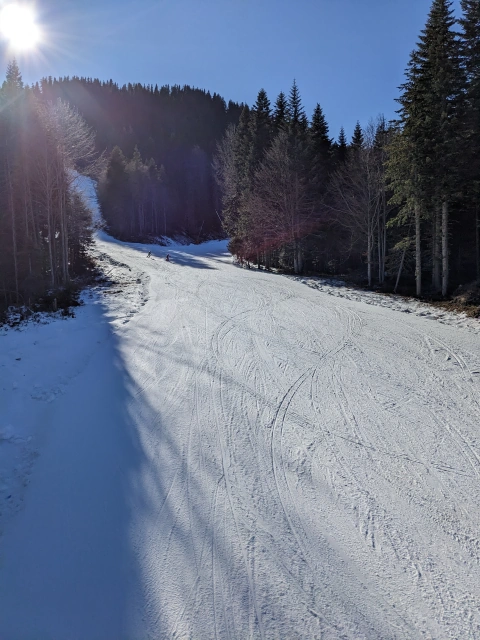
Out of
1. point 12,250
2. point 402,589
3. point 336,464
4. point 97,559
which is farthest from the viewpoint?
point 12,250

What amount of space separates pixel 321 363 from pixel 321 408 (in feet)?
6.33

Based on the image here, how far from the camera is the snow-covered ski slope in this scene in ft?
8.60

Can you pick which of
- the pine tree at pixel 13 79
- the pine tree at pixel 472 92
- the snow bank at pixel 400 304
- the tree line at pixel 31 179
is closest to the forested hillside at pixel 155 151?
the pine tree at pixel 13 79

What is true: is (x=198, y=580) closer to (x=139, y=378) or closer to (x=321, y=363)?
(x=139, y=378)

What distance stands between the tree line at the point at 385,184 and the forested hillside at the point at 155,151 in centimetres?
1771

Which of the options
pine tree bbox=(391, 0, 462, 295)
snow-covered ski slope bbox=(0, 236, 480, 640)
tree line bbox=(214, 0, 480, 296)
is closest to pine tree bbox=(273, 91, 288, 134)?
tree line bbox=(214, 0, 480, 296)

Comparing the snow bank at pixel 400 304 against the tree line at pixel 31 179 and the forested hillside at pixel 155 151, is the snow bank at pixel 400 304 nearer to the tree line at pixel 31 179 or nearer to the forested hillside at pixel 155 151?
the tree line at pixel 31 179

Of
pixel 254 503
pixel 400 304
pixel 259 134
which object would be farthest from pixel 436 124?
pixel 259 134

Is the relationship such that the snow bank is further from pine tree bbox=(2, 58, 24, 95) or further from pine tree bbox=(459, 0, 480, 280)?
pine tree bbox=(2, 58, 24, 95)

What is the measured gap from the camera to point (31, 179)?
1889cm

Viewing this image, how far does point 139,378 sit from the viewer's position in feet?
23.0

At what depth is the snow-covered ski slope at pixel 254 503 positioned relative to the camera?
262cm

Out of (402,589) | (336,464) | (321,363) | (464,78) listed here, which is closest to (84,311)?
(321,363)

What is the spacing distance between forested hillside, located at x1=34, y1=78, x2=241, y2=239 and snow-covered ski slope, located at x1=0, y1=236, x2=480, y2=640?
30.4m
